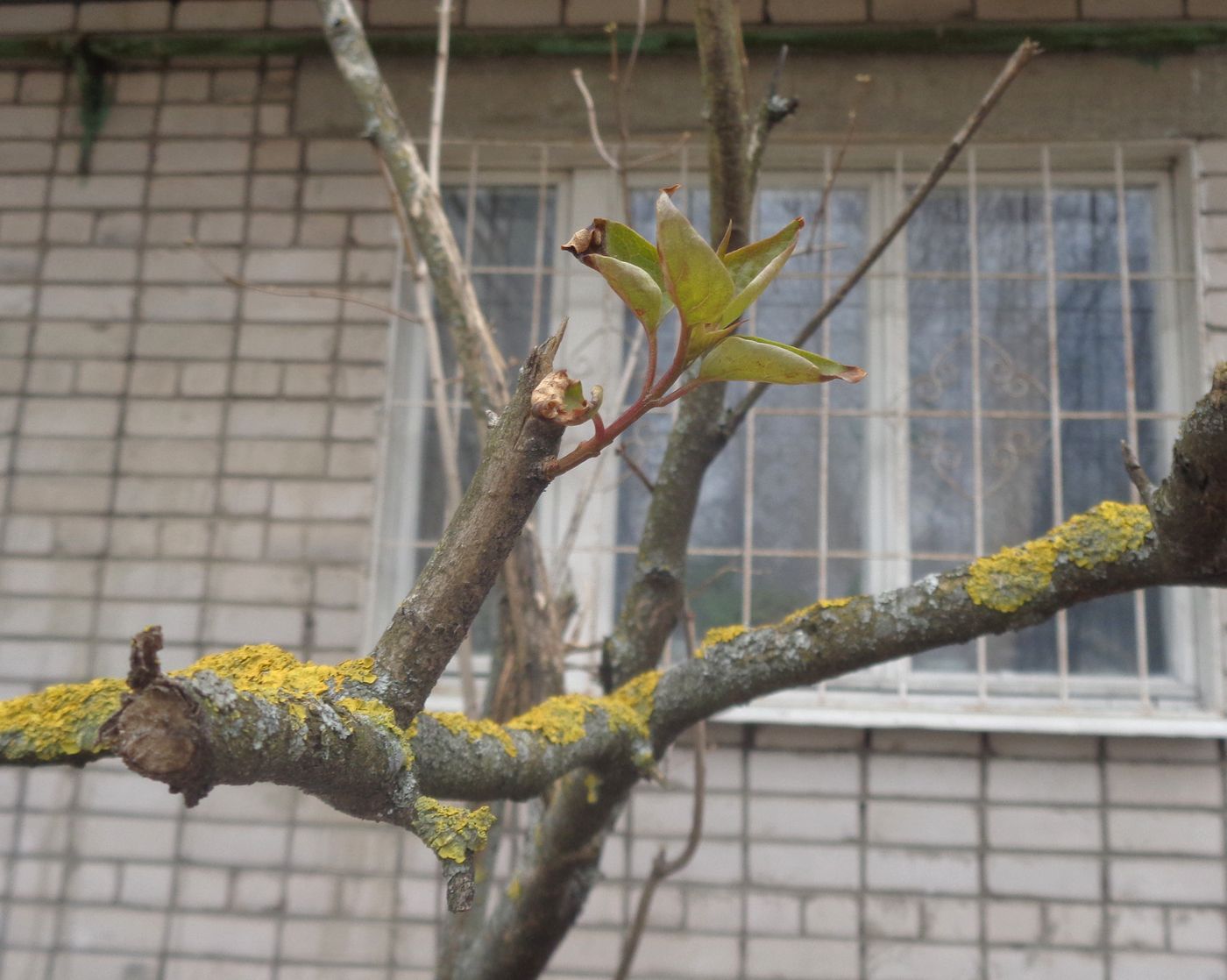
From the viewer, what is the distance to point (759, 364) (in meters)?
0.62

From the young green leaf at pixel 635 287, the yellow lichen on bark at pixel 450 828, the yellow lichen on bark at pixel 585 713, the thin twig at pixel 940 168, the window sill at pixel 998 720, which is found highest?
the thin twig at pixel 940 168

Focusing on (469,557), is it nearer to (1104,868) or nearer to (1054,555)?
(1054,555)

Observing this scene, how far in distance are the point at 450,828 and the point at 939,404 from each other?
2484mm

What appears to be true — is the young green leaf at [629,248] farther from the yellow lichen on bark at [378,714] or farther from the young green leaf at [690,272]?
the yellow lichen on bark at [378,714]

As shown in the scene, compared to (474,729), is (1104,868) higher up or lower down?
lower down

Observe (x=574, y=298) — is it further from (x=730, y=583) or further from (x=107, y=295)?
(x=107, y=295)

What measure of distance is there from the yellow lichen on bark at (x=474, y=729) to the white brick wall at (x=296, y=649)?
1.73 metres

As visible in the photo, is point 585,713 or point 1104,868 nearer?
point 585,713

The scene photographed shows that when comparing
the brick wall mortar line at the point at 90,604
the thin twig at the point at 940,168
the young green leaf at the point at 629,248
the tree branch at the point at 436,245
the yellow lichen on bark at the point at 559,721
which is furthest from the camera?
the brick wall mortar line at the point at 90,604

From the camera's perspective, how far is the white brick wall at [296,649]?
260 centimetres

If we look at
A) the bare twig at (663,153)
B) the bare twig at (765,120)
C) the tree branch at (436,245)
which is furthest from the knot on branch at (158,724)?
the bare twig at (663,153)

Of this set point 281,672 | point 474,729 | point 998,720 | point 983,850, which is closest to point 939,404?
point 998,720

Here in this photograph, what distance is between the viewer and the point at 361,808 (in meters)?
0.72

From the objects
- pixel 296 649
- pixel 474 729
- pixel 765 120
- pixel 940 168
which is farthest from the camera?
pixel 296 649
